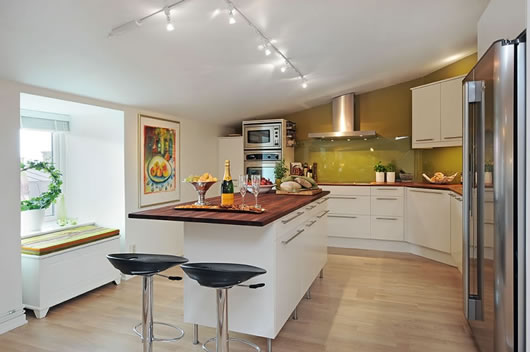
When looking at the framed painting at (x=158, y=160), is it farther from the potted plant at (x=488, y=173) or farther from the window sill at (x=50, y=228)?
the potted plant at (x=488, y=173)

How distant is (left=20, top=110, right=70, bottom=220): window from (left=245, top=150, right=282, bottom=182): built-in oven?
2565 mm

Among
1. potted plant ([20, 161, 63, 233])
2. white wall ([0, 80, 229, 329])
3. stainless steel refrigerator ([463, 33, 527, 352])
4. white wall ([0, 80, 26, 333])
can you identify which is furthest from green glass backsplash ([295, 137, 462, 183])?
white wall ([0, 80, 26, 333])

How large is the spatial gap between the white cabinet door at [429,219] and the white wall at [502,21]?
1977 millimetres

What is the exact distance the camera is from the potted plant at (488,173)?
1802mm

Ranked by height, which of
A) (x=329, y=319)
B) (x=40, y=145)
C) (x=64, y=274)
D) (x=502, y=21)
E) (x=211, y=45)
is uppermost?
(x=211, y=45)

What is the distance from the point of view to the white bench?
2.80 metres

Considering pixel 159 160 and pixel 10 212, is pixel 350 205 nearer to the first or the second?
pixel 159 160

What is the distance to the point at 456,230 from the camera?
389cm

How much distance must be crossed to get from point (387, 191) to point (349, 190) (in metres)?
0.52

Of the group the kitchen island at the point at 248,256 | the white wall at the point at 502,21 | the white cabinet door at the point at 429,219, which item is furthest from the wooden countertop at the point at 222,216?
the white cabinet door at the point at 429,219

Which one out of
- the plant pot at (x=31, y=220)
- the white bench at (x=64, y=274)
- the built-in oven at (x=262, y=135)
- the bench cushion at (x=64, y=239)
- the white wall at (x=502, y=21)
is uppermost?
the white wall at (x=502, y=21)

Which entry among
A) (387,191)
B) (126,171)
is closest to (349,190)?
(387,191)

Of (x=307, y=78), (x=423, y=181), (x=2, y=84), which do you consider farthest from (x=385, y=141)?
(x=2, y=84)

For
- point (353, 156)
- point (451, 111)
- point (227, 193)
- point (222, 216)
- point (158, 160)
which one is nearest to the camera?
point (222, 216)
